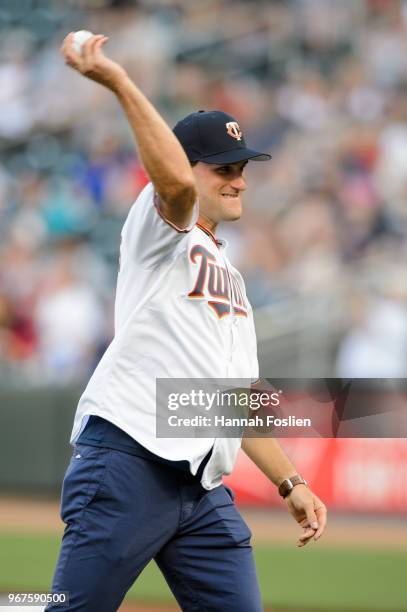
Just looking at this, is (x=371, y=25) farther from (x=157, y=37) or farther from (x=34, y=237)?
(x=34, y=237)

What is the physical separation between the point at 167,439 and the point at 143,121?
1.02 m

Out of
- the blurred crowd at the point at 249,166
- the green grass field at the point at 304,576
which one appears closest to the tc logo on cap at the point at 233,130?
the green grass field at the point at 304,576

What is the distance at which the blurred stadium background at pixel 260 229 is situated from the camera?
871 centimetres

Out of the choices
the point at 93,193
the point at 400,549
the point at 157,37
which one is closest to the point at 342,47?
the point at 157,37

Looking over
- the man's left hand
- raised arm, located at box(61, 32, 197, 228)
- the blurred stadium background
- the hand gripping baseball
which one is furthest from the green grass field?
the hand gripping baseball

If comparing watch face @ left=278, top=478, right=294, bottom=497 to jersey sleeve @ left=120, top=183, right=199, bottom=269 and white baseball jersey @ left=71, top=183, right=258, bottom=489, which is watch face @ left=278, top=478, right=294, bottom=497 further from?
jersey sleeve @ left=120, top=183, right=199, bottom=269

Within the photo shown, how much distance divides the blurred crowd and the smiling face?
5058mm

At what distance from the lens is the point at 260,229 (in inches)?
413

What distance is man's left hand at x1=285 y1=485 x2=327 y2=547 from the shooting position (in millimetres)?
3715

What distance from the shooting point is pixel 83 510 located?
341 cm

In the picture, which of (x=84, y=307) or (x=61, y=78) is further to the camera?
(x=61, y=78)

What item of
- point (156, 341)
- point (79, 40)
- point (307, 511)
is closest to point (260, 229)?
point (307, 511)

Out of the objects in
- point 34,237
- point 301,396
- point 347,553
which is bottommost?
point 347,553

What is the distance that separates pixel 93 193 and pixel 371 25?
3.51 m
